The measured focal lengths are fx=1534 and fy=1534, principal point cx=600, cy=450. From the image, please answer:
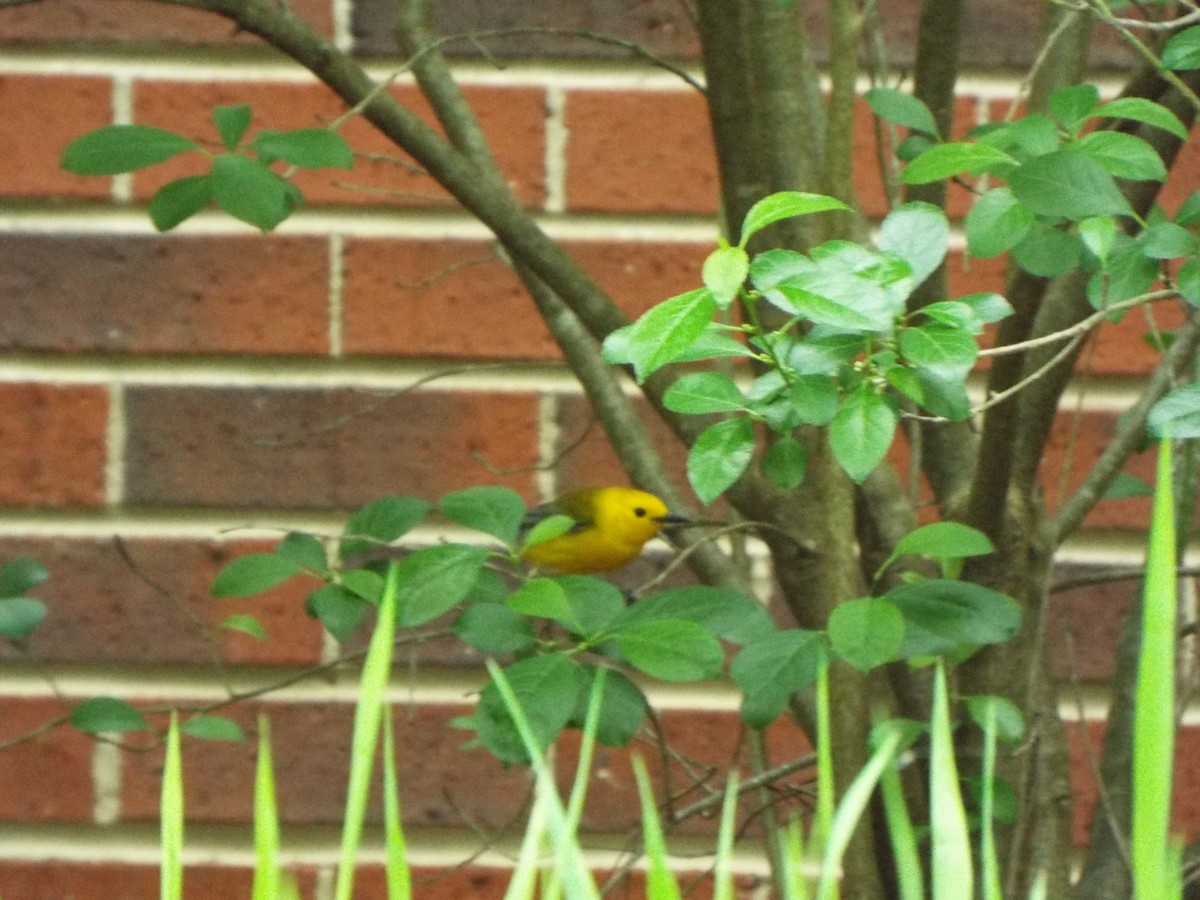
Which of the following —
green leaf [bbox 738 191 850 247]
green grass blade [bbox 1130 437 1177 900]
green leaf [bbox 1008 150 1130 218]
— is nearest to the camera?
green grass blade [bbox 1130 437 1177 900]

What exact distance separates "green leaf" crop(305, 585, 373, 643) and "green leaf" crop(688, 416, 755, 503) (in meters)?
0.31

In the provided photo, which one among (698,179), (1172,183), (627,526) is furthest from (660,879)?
(1172,183)

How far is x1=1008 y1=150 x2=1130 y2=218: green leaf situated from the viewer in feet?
2.24

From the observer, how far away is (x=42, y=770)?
4.35 feet

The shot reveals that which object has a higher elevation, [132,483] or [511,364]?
[511,364]

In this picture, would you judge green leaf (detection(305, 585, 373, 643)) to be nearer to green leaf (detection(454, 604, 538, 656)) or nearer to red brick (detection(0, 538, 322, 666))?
green leaf (detection(454, 604, 538, 656))

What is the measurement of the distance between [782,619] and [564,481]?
219 millimetres

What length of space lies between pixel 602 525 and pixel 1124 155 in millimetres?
645

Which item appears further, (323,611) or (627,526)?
(627,526)

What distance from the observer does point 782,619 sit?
1.29m

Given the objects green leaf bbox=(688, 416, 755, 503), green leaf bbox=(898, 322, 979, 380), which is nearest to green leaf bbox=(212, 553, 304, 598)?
green leaf bbox=(688, 416, 755, 503)

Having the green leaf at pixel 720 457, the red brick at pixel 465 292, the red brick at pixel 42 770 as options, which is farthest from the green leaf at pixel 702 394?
the red brick at pixel 42 770

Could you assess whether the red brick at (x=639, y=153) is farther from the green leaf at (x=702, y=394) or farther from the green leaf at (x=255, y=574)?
the green leaf at (x=702, y=394)

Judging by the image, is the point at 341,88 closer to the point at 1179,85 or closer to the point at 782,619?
the point at 1179,85
